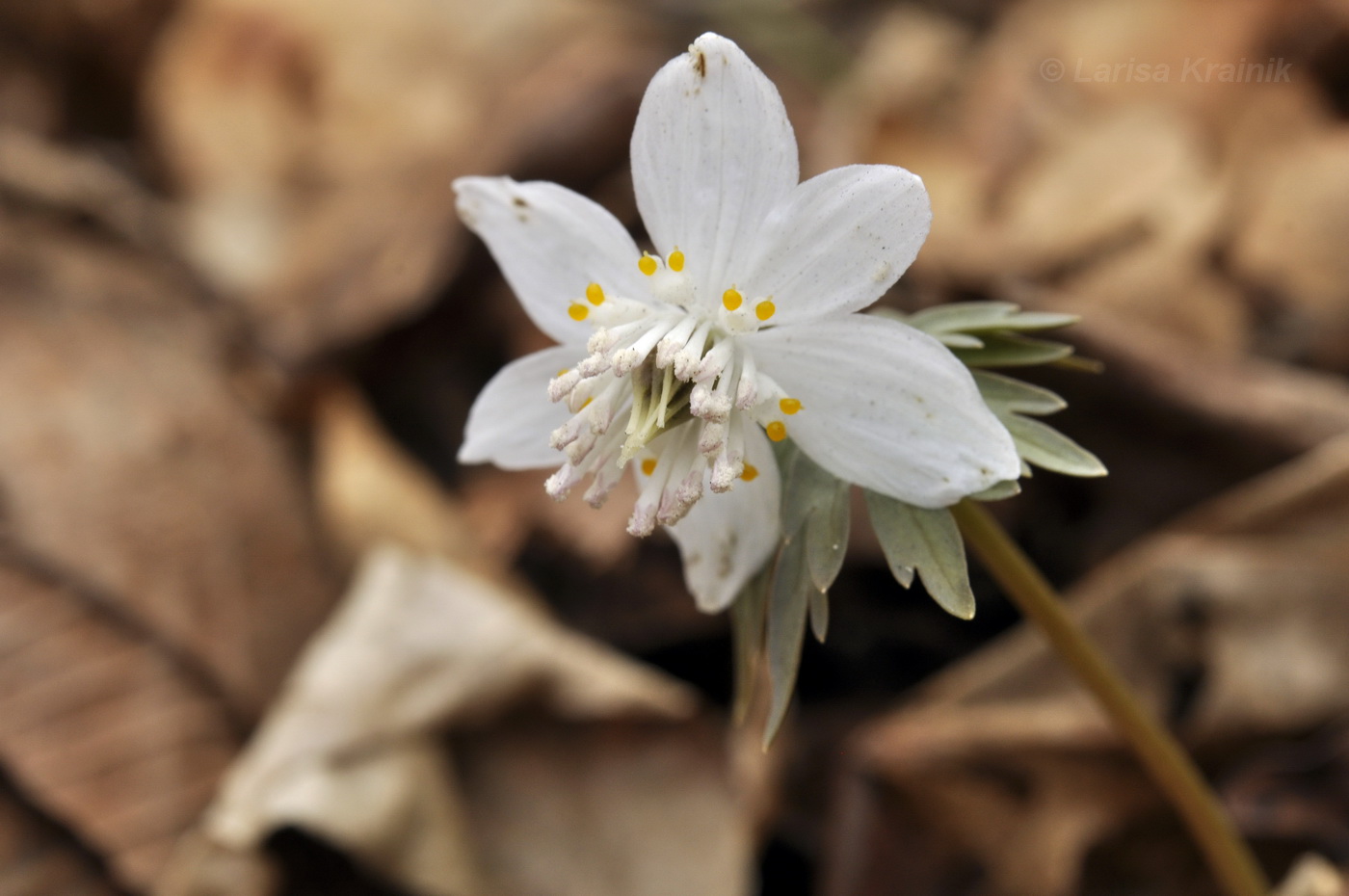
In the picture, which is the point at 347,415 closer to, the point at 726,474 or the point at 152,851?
the point at 152,851

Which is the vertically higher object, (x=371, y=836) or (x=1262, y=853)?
(x=371, y=836)

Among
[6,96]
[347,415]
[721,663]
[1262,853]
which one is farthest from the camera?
[6,96]

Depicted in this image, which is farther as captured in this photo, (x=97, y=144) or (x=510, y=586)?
(x=97, y=144)

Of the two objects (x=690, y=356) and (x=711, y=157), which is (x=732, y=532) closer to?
(x=690, y=356)

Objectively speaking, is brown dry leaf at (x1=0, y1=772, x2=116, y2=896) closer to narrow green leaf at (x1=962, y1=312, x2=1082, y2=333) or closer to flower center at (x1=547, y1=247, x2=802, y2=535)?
flower center at (x1=547, y1=247, x2=802, y2=535)

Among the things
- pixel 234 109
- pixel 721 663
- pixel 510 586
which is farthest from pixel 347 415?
pixel 234 109

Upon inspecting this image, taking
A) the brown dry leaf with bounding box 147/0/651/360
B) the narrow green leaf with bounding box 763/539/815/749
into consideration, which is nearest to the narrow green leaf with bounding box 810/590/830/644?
the narrow green leaf with bounding box 763/539/815/749

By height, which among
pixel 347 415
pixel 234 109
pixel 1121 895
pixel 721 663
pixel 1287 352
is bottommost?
pixel 1121 895
